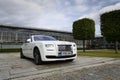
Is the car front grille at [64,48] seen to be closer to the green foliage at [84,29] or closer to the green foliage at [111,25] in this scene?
the green foliage at [111,25]

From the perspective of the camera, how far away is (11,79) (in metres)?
3.35

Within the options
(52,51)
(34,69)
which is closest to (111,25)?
(52,51)

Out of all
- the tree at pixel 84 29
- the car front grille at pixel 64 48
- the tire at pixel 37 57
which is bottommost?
the tire at pixel 37 57

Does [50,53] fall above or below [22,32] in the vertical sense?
below

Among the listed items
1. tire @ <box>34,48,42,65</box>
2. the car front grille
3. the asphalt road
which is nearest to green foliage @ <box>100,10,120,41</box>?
the asphalt road

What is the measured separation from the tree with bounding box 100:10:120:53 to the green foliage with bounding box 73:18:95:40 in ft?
7.51

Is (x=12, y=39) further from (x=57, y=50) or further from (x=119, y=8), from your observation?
(x=57, y=50)

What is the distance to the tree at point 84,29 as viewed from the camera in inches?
662

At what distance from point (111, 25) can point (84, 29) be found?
3.56 metres

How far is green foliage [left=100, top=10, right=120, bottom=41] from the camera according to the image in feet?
45.3

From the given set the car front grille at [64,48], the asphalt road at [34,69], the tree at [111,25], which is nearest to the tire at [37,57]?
the asphalt road at [34,69]

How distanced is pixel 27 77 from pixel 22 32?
21.8 m

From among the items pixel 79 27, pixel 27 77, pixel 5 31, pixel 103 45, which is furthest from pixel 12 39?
pixel 103 45

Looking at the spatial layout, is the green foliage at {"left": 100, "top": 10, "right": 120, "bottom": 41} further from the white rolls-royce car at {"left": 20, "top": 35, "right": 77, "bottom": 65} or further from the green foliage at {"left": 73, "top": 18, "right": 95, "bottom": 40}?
the white rolls-royce car at {"left": 20, "top": 35, "right": 77, "bottom": 65}
